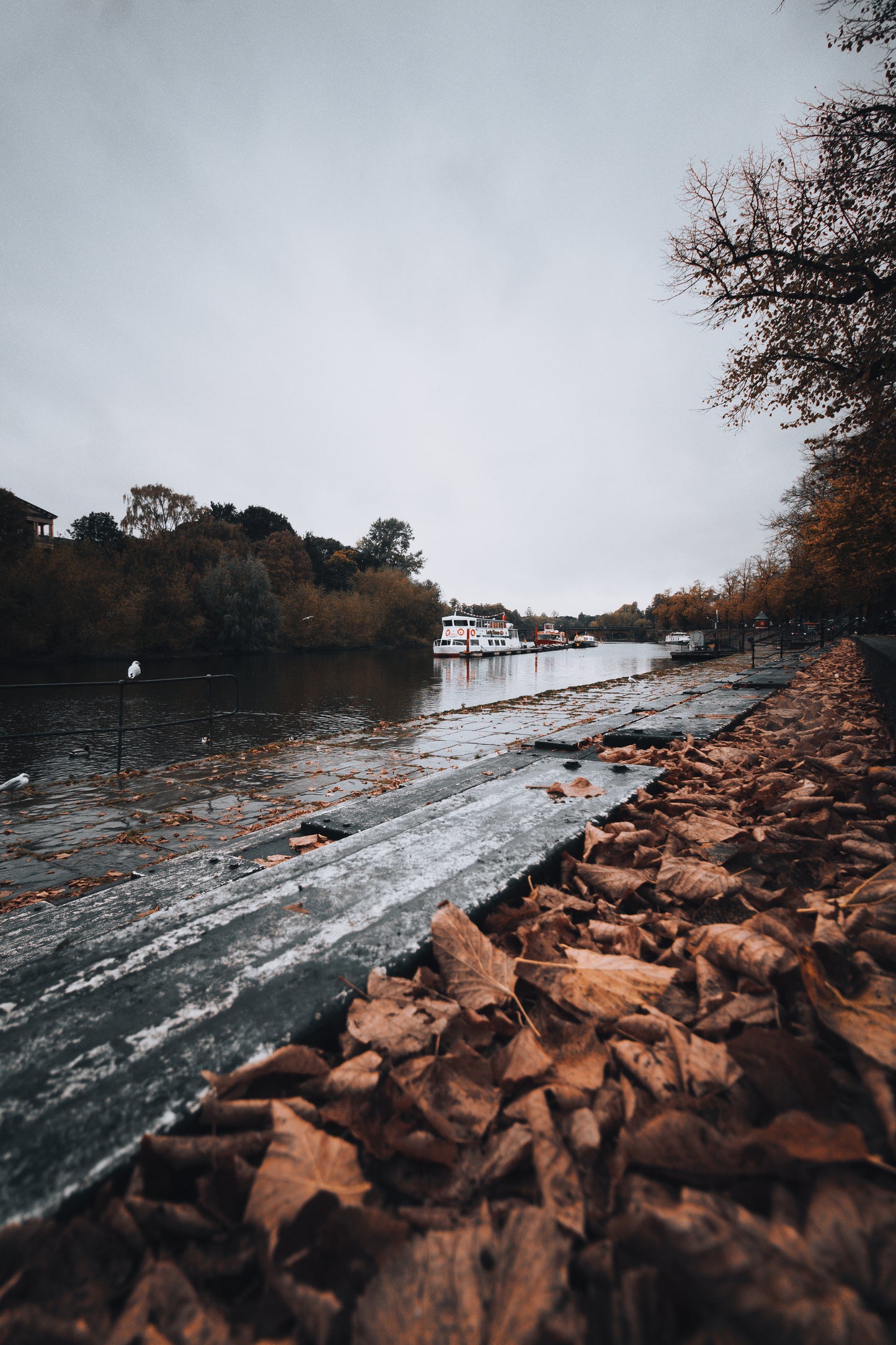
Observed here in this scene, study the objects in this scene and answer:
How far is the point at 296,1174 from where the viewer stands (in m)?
0.73

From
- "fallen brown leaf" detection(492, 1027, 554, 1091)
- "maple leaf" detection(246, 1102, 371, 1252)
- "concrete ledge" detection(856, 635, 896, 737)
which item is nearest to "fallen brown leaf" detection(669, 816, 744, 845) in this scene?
"fallen brown leaf" detection(492, 1027, 554, 1091)

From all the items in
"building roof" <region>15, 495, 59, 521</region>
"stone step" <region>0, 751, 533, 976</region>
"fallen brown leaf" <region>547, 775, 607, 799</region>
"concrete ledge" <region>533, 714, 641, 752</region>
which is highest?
"building roof" <region>15, 495, 59, 521</region>

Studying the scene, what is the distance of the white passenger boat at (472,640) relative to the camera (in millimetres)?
53000

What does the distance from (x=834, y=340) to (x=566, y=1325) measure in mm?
13306

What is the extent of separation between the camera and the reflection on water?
28.7ft

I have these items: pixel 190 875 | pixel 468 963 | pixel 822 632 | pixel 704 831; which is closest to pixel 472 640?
pixel 822 632

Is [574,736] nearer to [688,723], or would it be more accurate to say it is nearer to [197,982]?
[688,723]

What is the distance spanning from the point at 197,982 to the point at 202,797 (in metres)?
4.24

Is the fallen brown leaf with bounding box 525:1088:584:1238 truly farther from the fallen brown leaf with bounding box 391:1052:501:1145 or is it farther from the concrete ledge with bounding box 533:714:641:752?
the concrete ledge with bounding box 533:714:641:752

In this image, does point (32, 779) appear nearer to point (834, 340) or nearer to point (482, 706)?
point (482, 706)

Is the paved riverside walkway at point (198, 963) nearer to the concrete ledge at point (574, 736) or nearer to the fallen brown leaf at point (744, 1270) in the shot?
the fallen brown leaf at point (744, 1270)

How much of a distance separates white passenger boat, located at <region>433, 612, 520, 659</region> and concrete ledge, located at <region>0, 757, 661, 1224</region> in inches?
1579

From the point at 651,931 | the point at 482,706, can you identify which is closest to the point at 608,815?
the point at 651,931

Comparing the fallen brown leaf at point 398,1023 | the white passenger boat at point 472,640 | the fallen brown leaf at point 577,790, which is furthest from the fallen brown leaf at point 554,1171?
the white passenger boat at point 472,640
